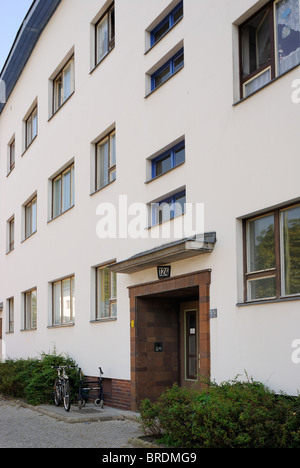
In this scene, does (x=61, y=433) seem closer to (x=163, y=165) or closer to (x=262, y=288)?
A: (x=262, y=288)

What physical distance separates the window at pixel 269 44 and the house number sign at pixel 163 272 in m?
3.68

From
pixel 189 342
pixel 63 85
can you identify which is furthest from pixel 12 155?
pixel 189 342

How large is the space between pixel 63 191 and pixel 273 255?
11082 mm

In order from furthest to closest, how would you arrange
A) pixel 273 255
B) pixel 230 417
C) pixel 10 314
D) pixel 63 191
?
1. pixel 10 314
2. pixel 63 191
3. pixel 273 255
4. pixel 230 417

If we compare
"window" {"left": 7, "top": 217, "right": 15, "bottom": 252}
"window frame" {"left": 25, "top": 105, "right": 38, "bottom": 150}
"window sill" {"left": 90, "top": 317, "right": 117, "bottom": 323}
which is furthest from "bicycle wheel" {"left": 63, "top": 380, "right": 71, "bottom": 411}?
"window" {"left": 7, "top": 217, "right": 15, "bottom": 252}

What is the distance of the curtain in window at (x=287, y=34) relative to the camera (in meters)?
9.79

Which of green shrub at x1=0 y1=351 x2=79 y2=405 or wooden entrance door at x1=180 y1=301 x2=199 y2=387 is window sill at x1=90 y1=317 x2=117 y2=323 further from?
wooden entrance door at x1=180 y1=301 x2=199 y2=387

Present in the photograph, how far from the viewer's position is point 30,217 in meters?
24.2

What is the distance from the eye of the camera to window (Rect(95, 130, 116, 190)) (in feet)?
53.1
